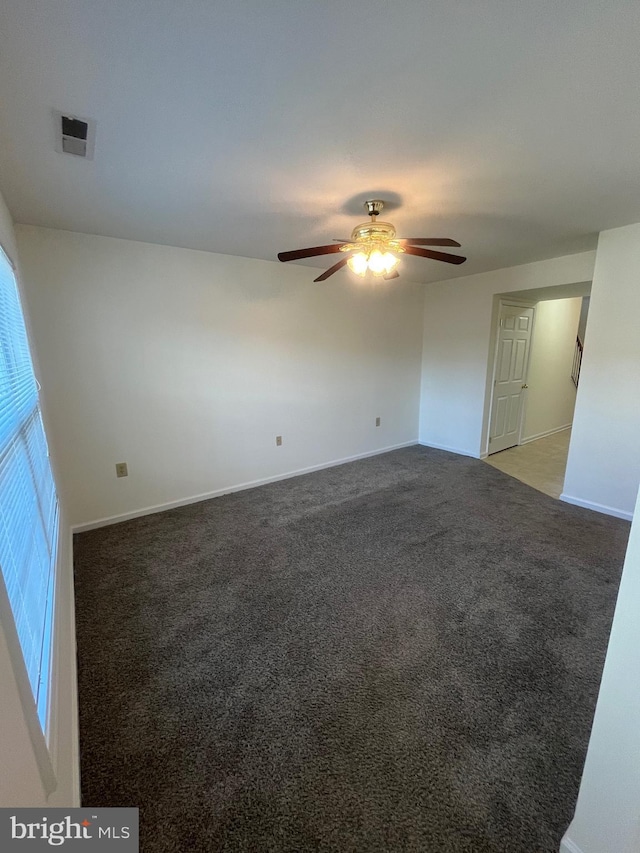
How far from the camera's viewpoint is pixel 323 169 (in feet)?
5.71

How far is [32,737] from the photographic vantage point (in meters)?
0.80

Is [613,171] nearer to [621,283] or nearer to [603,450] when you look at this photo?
[621,283]

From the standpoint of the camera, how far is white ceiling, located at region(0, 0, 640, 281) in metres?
0.97

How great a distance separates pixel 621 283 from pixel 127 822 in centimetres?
414

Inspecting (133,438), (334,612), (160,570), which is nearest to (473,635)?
(334,612)

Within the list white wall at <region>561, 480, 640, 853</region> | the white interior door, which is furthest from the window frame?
the white interior door

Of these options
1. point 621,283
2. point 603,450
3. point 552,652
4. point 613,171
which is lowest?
point 552,652

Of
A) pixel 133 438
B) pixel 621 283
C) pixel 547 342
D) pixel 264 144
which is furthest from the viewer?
pixel 547 342

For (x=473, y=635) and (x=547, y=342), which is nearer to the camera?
(x=473, y=635)

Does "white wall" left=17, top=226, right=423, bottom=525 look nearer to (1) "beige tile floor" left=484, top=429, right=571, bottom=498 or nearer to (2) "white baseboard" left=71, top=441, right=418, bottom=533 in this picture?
(2) "white baseboard" left=71, top=441, right=418, bottom=533

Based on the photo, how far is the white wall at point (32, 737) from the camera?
690 mm

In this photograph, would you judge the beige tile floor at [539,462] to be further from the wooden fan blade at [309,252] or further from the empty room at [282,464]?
the wooden fan blade at [309,252]

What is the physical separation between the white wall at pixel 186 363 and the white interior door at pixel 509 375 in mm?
1500

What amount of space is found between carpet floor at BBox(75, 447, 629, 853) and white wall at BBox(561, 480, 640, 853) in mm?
275
